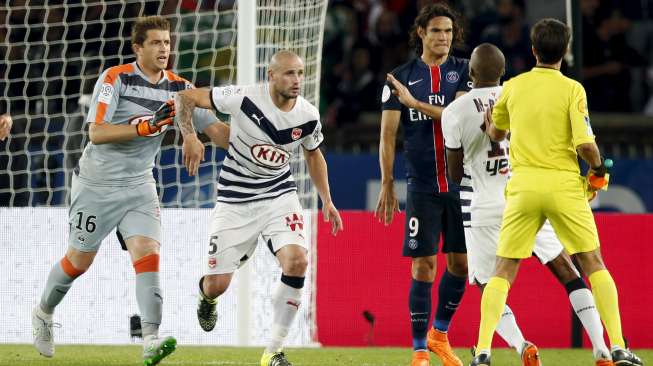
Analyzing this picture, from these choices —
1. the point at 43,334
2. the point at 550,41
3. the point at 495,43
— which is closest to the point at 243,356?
the point at 43,334

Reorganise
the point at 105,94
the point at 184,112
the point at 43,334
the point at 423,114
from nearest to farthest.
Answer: the point at 184,112
the point at 105,94
the point at 423,114
the point at 43,334

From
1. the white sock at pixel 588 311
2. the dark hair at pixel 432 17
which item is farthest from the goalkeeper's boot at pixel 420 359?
the dark hair at pixel 432 17

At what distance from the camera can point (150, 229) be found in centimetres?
755

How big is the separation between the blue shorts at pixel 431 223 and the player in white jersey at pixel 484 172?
1.24 feet

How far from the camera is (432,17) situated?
774 cm

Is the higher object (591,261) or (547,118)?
(547,118)

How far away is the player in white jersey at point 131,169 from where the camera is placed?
24.2 ft

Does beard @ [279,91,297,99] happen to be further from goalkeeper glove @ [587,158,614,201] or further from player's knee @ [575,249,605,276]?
player's knee @ [575,249,605,276]

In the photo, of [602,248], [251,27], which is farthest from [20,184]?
[602,248]

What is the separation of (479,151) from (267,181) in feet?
4.15

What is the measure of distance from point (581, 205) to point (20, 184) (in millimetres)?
5795

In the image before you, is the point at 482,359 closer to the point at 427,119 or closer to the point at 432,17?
the point at 427,119

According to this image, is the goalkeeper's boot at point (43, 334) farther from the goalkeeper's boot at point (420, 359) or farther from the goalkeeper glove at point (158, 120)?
the goalkeeper's boot at point (420, 359)

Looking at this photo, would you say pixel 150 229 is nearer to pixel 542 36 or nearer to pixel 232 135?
pixel 232 135
